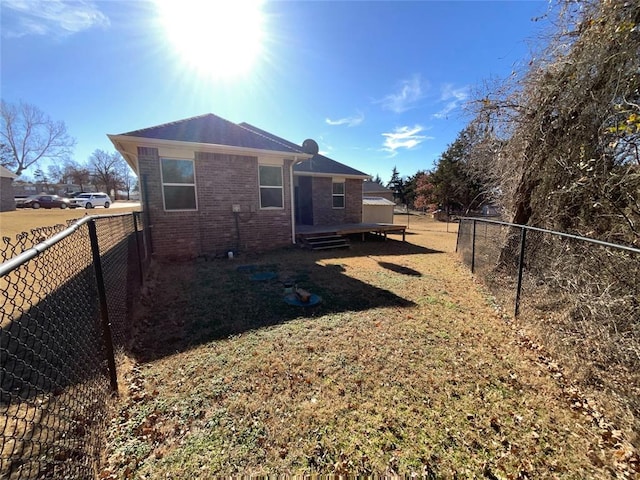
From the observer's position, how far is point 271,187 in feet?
29.4

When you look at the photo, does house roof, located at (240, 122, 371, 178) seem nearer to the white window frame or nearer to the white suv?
the white window frame

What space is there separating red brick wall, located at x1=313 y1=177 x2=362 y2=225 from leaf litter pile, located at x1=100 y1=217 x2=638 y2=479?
327 inches

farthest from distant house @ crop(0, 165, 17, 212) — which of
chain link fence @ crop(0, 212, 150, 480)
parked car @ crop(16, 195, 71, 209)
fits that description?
chain link fence @ crop(0, 212, 150, 480)

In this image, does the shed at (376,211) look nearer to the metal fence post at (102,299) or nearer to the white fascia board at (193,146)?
the white fascia board at (193,146)

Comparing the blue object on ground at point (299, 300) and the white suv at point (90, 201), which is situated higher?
the white suv at point (90, 201)

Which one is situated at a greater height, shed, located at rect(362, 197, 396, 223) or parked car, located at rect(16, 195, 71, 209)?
parked car, located at rect(16, 195, 71, 209)

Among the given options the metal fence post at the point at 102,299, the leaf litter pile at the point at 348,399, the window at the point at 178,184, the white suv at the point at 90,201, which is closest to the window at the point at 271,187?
the window at the point at 178,184

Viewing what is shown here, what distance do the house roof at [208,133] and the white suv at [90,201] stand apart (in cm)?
3148

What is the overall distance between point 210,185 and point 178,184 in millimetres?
837

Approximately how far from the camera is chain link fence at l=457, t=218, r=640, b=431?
8.46ft

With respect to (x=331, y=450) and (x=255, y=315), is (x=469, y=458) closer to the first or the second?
(x=331, y=450)

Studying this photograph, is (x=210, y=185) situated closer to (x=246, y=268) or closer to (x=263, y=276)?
(x=246, y=268)

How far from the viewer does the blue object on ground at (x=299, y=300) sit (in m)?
4.62

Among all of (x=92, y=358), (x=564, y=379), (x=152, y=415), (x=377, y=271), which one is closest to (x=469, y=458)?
(x=564, y=379)
